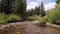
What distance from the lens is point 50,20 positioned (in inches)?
589

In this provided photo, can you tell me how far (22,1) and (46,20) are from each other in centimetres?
590

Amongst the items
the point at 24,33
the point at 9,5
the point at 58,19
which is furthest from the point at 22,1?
the point at 24,33

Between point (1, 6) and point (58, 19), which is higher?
point (1, 6)

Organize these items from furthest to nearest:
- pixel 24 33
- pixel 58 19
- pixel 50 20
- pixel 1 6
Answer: pixel 1 6
pixel 50 20
pixel 58 19
pixel 24 33

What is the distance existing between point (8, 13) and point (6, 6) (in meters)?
0.80

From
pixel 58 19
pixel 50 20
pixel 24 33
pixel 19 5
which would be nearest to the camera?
pixel 24 33

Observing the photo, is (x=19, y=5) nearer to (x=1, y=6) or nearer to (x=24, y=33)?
(x=1, y=6)

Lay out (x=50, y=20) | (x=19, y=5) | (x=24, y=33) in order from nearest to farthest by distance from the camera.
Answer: (x=24, y=33)
(x=50, y=20)
(x=19, y=5)

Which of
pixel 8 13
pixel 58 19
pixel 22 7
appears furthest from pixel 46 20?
pixel 22 7

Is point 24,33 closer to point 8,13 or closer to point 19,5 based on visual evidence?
point 8,13

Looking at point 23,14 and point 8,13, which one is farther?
point 23,14

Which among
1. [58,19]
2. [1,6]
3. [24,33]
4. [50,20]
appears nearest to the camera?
[24,33]

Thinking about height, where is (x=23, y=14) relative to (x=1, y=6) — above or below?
below

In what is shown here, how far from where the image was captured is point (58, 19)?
1402 centimetres
